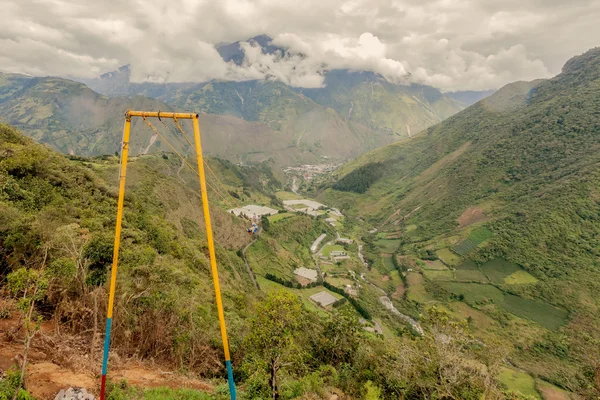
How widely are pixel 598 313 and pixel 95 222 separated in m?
125

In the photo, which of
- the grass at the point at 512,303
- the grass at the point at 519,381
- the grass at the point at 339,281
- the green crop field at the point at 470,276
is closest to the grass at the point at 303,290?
the grass at the point at 339,281

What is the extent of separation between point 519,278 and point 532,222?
2803 cm

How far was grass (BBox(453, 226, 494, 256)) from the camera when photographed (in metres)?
123

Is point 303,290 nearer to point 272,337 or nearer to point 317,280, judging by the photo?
point 317,280

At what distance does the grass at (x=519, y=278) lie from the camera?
101000mm

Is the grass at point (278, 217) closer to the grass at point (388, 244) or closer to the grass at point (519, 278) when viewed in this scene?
the grass at point (388, 244)

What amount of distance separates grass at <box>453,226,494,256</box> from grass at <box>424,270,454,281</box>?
49.4 feet

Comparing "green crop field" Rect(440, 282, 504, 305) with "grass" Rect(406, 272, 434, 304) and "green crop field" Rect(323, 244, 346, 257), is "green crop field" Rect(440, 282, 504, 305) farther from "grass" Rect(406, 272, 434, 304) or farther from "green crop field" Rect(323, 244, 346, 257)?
"green crop field" Rect(323, 244, 346, 257)

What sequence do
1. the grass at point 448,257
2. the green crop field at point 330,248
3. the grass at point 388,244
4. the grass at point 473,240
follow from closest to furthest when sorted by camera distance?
the grass at point 448,257, the grass at point 473,240, the green crop field at point 330,248, the grass at point 388,244

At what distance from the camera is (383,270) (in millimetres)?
127000

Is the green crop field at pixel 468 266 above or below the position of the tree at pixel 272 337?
below

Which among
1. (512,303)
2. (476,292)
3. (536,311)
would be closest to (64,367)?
(476,292)

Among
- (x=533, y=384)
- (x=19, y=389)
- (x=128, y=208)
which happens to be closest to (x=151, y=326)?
(x=19, y=389)

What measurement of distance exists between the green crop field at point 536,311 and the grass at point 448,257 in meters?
23.9
